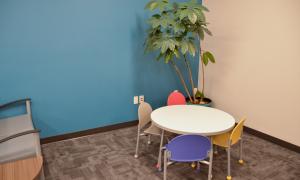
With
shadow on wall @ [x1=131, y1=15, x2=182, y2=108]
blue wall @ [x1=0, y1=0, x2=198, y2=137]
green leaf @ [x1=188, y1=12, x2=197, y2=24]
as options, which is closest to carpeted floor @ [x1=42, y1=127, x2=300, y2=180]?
blue wall @ [x1=0, y1=0, x2=198, y2=137]

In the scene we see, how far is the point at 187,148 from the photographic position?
79.7 inches

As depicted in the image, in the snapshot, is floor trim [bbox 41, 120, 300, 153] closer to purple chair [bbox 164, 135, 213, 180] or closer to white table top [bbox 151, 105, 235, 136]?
white table top [bbox 151, 105, 235, 136]

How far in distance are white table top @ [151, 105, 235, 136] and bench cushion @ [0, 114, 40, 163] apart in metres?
1.16

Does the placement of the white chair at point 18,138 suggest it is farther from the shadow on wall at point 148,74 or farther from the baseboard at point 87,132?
the shadow on wall at point 148,74

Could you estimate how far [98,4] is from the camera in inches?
126

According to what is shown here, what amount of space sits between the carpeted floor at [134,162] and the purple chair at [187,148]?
521 millimetres

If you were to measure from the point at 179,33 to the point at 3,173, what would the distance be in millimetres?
2466

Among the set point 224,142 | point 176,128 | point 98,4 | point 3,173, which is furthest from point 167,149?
point 98,4

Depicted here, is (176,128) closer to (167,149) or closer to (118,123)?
(167,149)

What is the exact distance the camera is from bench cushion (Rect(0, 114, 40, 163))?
2.12 meters

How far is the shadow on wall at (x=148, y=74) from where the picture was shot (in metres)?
3.58

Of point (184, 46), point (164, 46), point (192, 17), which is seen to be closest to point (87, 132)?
point (164, 46)

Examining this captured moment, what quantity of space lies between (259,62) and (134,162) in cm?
210

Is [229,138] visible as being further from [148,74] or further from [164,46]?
[148,74]
